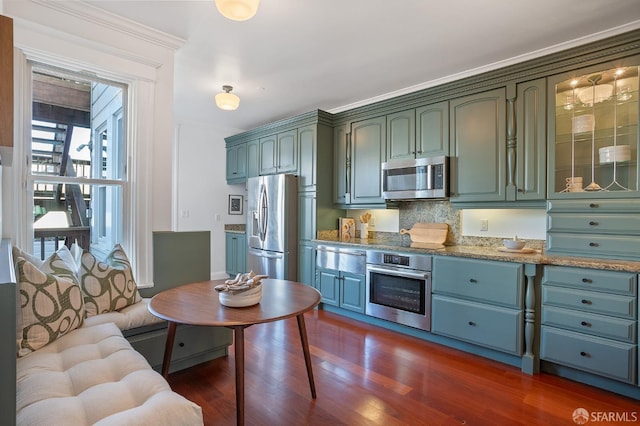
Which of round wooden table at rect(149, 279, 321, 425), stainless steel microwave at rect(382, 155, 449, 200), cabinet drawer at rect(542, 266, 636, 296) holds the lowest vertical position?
round wooden table at rect(149, 279, 321, 425)

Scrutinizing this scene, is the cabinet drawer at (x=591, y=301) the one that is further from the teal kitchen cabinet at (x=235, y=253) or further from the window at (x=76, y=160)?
the teal kitchen cabinet at (x=235, y=253)

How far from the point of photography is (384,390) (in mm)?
2125

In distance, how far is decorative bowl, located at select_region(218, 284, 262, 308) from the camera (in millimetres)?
1674

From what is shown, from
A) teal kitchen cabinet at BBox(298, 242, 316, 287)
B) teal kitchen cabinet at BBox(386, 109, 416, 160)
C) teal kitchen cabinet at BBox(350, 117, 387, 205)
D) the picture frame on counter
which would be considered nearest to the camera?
teal kitchen cabinet at BBox(386, 109, 416, 160)

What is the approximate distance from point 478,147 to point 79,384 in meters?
3.17

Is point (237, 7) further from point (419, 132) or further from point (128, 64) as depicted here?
point (419, 132)

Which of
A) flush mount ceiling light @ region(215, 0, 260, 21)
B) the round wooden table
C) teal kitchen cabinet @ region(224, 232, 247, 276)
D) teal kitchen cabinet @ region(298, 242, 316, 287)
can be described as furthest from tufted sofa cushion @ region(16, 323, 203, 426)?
teal kitchen cabinet @ region(224, 232, 247, 276)

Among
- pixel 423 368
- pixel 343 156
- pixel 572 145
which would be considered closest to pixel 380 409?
pixel 423 368

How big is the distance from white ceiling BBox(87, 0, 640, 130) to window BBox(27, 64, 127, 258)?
0.65 metres

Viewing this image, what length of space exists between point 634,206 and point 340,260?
2.46 meters

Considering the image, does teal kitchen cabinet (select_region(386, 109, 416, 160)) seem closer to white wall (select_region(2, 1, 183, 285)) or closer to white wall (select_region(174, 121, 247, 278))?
white wall (select_region(2, 1, 183, 285))

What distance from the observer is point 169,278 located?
8.54ft

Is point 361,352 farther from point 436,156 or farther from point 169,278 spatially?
point 436,156

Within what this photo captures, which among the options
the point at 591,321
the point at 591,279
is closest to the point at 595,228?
the point at 591,279
